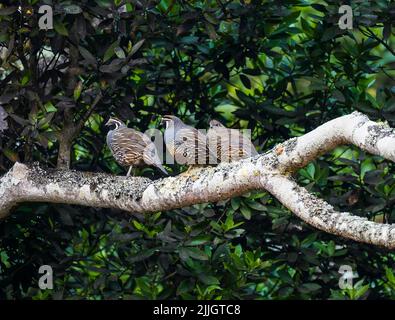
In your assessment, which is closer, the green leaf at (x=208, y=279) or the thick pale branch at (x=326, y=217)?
the thick pale branch at (x=326, y=217)

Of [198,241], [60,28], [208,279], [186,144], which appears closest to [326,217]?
[186,144]

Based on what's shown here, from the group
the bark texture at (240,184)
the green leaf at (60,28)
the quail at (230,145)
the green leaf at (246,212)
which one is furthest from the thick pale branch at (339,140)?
the green leaf at (60,28)

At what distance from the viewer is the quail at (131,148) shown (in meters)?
5.35

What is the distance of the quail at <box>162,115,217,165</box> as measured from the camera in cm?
490

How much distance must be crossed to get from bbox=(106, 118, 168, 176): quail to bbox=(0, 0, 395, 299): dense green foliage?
0.49 feet

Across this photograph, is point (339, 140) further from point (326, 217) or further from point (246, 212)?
point (246, 212)

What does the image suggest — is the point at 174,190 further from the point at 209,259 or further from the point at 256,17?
the point at 256,17

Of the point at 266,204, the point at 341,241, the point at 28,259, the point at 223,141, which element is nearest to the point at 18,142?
the point at 28,259

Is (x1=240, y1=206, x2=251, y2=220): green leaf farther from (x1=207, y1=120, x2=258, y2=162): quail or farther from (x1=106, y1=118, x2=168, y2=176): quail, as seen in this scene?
(x1=106, y1=118, x2=168, y2=176): quail

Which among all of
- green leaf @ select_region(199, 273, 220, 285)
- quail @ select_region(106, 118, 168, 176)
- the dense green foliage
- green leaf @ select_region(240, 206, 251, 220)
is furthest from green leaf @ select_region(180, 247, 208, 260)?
quail @ select_region(106, 118, 168, 176)

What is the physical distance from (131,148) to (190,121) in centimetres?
101

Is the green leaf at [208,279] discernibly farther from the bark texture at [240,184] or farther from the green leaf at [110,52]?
the green leaf at [110,52]

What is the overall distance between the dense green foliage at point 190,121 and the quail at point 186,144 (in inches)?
10.5

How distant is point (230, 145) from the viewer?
529 centimetres
